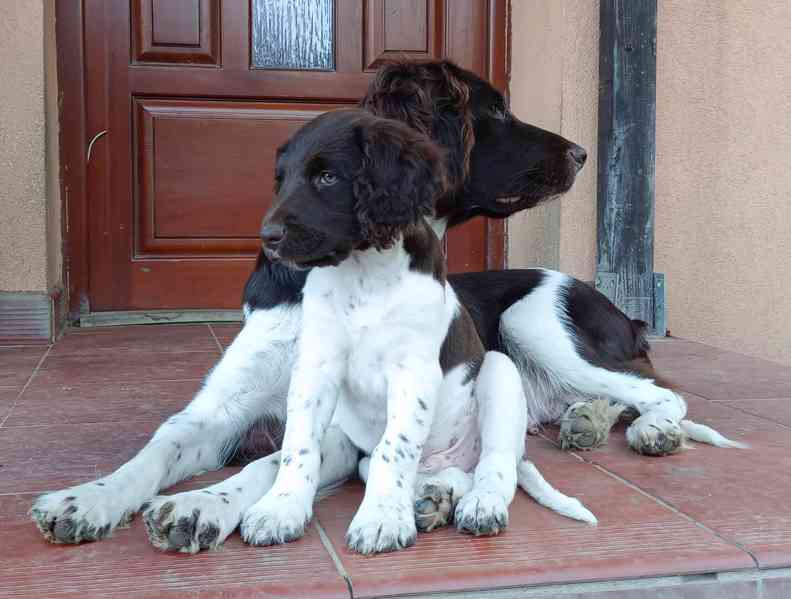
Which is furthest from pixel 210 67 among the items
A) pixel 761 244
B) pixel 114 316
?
pixel 761 244

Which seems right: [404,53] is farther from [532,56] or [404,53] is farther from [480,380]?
[480,380]

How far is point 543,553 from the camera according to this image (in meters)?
1.60

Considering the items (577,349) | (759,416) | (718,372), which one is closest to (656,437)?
(577,349)

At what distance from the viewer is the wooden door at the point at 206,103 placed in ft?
14.5

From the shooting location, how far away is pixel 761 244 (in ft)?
15.3

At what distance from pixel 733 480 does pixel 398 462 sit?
835 mm

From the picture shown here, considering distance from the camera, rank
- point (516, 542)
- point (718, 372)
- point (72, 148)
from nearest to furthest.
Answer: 1. point (516, 542)
2. point (718, 372)
3. point (72, 148)

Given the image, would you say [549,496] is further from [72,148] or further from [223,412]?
[72,148]

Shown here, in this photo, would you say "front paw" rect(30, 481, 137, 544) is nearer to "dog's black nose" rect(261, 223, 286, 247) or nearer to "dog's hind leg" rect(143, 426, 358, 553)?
"dog's hind leg" rect(143, 426, 358, 553)

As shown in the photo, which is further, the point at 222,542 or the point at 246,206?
the point at 246,206

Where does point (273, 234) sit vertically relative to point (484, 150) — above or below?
below

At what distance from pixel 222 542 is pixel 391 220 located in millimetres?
673

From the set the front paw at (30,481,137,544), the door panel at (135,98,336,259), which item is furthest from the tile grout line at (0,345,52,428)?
the front paw at (30,481,137,544)

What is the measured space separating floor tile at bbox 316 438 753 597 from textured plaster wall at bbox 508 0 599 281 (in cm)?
248
